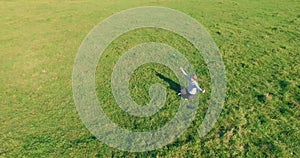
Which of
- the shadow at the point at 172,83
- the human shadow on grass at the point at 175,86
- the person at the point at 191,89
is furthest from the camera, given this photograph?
the shadow at the point at 172,83

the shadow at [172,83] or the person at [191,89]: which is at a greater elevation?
the person at [191,89]

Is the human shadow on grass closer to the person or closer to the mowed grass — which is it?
the person

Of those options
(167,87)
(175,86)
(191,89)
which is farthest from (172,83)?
(191,89)

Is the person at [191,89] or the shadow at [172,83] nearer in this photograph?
the person at [191,89]

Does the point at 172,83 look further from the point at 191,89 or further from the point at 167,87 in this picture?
the point at 191,89

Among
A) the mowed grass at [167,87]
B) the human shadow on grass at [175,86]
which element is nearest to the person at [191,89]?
the human shadow on grass at [175,86]

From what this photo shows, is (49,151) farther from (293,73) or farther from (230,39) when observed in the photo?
(230,39)

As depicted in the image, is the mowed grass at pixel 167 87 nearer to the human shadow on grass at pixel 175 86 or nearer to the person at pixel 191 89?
the human shadow on grass at pixel 175 86

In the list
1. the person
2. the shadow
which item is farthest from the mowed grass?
the person

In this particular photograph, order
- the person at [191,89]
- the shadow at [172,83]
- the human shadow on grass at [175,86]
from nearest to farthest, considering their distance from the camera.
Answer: the person at [191,89], the human shadow on grass at [175,86], the shadow at [172,83]
